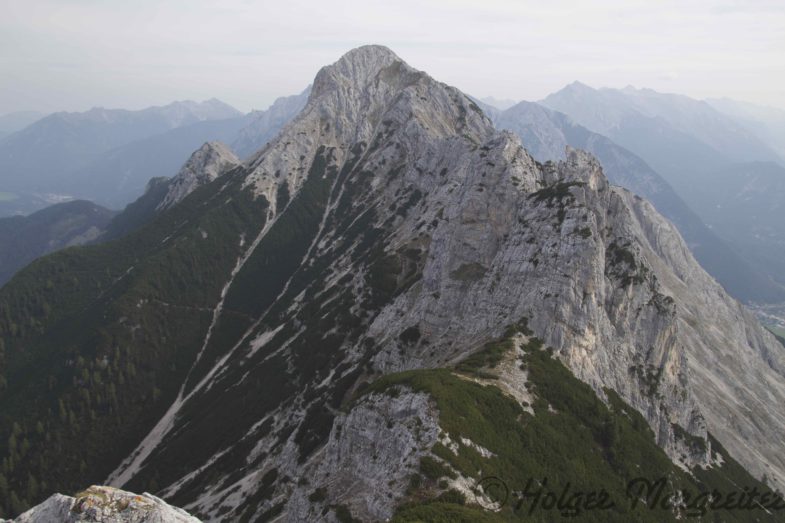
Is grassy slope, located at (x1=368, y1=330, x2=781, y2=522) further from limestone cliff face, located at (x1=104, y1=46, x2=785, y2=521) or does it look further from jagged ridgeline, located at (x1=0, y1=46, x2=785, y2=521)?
limestone cliff face, located at (x1=104, y1=46, x2=785, y2=521)

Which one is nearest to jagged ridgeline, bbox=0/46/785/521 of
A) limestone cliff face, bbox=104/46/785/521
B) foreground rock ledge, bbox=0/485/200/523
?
limestone cliff face, bbox=104/46/785/521

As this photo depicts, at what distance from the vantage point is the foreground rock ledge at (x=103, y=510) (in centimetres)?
3247

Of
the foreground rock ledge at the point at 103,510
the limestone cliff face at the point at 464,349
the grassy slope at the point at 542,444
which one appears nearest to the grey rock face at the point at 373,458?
the limestone cliff face at the point at 464,349

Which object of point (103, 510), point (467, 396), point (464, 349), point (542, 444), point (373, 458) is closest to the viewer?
point (103, 510)

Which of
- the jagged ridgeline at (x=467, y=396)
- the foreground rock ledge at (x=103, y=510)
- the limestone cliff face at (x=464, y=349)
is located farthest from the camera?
the limestone cliff face at (x=464, y=349)

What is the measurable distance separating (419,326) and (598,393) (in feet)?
145

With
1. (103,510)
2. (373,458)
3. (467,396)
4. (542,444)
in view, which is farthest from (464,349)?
(103,510)

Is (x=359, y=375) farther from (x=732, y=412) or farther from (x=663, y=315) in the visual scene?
(x=732, y=412)

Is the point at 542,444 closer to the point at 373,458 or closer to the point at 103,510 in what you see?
the point at 373,458

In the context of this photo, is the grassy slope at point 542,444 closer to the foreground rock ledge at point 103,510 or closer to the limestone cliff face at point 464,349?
the limestone cliff face at point 464,349

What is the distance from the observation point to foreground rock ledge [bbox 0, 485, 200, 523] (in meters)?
32.5

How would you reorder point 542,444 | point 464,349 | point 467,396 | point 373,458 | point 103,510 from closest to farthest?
point 103,510, point 373,458, point 467,396, point 542,444, point 464,349

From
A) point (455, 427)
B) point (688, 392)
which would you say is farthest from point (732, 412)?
point (455, 427)

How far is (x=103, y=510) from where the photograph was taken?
32.8 m
